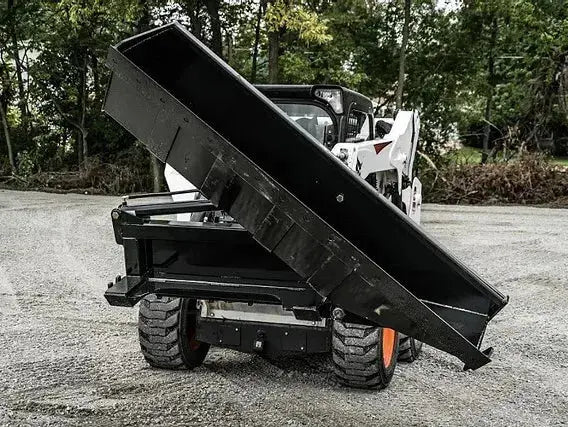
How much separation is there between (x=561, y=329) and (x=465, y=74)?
38.6 ft

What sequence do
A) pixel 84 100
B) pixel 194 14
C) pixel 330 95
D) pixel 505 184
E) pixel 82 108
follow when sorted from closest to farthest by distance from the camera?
pixel 330 95
pixel 505 184
pixel 194 14
pixel 84 100
pixel 82 108

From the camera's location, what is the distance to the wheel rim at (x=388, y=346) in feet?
13.0

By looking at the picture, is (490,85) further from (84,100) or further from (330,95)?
(330,95)

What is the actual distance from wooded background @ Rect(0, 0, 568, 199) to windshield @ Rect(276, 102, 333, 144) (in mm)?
9268

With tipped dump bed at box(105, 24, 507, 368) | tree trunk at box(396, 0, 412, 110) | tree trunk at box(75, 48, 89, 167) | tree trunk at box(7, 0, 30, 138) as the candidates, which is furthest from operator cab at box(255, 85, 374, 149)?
tree trunk at box(7, 0, 30, 138)

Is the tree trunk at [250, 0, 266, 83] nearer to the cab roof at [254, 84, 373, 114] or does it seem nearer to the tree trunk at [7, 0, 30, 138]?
the tree trunk at [7, 0, 30, 138]

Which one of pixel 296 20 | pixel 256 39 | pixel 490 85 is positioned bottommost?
pixel 490 85

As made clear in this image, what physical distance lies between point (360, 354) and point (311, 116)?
2.33 meters

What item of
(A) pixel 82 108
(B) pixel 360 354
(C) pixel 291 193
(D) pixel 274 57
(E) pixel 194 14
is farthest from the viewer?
(A) pixel 82 108

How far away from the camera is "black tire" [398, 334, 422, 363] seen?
4.43 m

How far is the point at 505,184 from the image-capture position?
1391 cm

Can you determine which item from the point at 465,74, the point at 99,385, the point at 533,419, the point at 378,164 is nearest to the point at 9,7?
the point at 465,74

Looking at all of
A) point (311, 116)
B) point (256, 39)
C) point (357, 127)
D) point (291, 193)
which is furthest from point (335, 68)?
point (291, 193)

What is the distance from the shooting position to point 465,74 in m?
16.2
